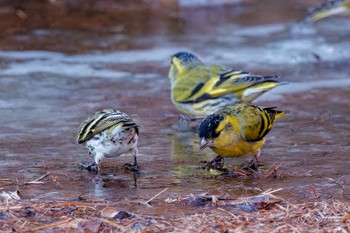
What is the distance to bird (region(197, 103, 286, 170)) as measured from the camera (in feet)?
25.0

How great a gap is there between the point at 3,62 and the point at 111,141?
606 cm

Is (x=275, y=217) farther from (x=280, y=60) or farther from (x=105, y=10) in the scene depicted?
(x=105, y=10)

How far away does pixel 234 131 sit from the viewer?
25.7ft

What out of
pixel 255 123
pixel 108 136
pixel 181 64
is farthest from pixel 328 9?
pixel 108 136

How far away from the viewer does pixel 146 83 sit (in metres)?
12.3

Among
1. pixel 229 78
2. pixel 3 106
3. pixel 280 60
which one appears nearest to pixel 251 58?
pixel 280 60

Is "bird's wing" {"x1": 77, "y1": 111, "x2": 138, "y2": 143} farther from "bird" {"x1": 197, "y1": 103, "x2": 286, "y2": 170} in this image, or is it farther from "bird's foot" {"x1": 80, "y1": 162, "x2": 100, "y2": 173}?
"bird" {"x1": 197, "y1": 103, "x2": 286, "y2": 170}

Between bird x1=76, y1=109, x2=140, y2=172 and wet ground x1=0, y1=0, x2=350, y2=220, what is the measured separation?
21 cm

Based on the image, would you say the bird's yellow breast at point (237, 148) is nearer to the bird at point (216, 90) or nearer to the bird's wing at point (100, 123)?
the bird's wing at point (100, 123)

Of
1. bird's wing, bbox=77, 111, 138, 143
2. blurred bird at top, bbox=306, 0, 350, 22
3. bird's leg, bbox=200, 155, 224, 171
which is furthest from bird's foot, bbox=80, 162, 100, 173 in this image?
blurred bird at top, bbox=306, 0, 350, 22

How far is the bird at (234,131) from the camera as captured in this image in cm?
762

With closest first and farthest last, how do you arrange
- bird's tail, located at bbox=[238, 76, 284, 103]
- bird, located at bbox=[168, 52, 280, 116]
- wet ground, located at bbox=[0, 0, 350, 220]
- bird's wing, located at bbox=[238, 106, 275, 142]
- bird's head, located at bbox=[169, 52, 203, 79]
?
1. wet ground, located at bbox=[0, 0, 350, 220]
2. bird's wing, located at bbox=[238, 106, 275, 142]
3. bird's tail, located at bbox=[238, 76, 284, 103]
4. bird, located at bbox=[168, 52, 280, 116]
5. bird's head, located at bbox=[169, 52, 203, 79]

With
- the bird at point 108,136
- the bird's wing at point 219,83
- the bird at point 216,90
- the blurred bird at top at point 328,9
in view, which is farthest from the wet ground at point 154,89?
the blurred bird at top at point 328,9

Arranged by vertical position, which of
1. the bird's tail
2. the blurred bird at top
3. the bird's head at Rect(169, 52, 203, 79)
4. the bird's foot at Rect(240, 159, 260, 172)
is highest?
the blurred bird at top
